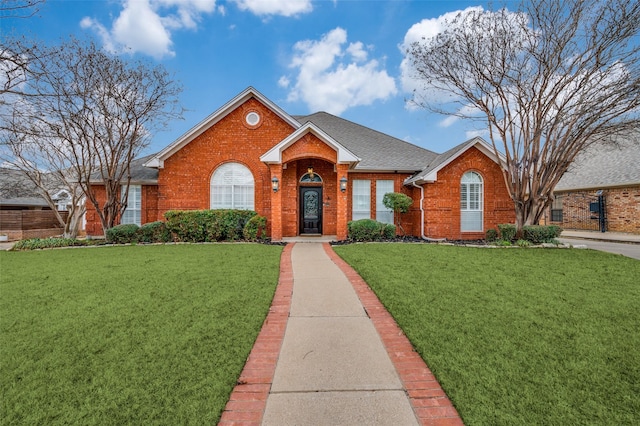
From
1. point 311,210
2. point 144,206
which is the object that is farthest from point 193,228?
point 311,210

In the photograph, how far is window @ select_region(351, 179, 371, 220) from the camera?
1405 centimetres

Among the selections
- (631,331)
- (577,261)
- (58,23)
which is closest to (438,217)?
(577,261)

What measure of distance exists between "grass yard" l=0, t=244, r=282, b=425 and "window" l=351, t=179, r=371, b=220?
789 cm

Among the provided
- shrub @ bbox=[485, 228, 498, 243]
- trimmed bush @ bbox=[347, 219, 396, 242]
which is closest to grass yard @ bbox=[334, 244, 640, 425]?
trimmed bush @ bbox=[347, 219, 396, 242]

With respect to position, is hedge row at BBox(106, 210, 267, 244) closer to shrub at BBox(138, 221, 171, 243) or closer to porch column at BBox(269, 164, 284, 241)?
shrub at BBox(138, 221, 171, 243)

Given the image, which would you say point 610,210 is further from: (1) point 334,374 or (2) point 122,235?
(2) point 122,235

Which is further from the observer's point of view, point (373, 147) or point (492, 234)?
point (373, 147)

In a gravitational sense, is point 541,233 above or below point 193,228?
below

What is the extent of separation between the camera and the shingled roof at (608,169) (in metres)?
16.6

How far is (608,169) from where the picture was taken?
18.6 meters

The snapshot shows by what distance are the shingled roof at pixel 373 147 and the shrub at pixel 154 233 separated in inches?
323

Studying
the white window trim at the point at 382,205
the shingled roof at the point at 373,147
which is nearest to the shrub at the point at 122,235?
the shingled roof at the point at 373,147

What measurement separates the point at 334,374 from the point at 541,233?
1123 cm

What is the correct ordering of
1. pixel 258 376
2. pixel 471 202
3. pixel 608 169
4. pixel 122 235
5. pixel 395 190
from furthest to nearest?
pixel 608 169, pixel 395 190, pixel 471 202, pixel 122 235, pixel 258 376
